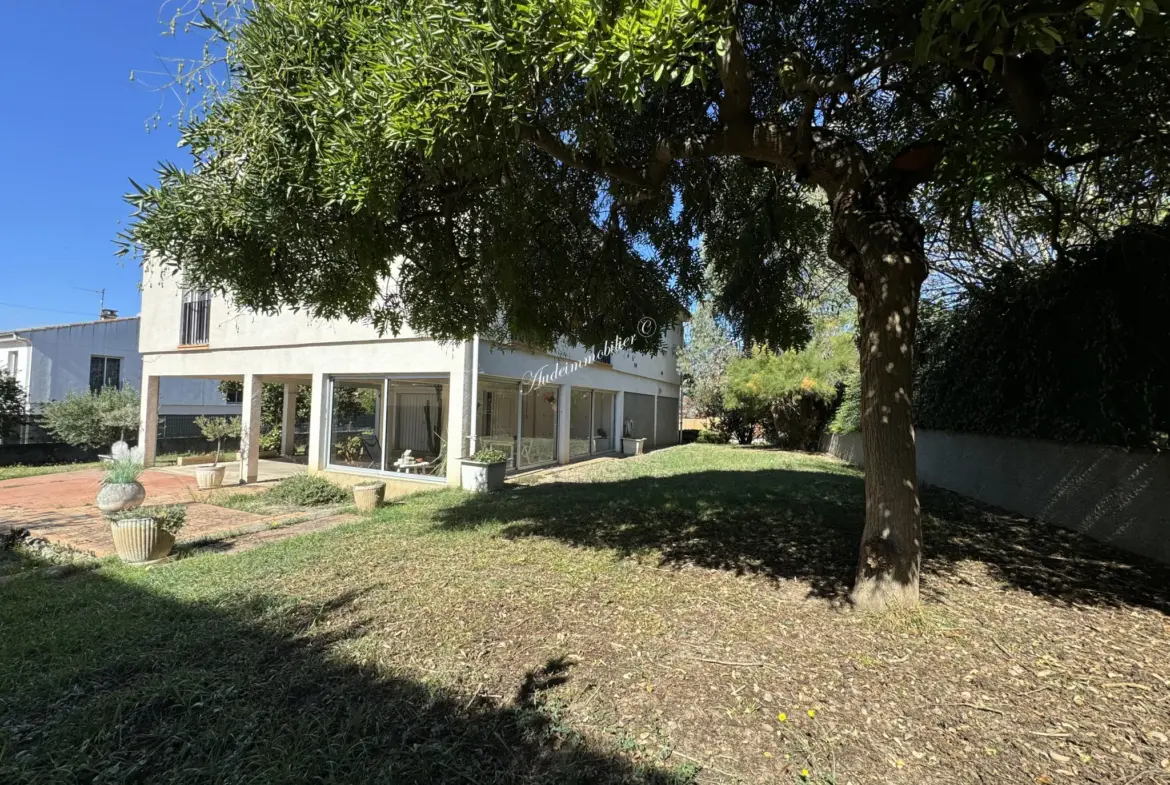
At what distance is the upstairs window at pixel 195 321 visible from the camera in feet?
49.6

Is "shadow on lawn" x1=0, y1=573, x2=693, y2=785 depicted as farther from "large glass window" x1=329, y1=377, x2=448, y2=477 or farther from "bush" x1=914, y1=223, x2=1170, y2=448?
"large glass window" x1=329, y1=377, x2=448, y2=477

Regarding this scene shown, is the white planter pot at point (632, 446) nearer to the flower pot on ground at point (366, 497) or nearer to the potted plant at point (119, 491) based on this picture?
the flower pot on ground at point (366, 497)

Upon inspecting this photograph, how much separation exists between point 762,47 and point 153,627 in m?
7.73

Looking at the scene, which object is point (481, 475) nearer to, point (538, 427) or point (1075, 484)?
point (538, 427)

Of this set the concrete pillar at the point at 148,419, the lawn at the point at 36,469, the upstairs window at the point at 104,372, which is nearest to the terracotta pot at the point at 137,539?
the concrete pillar at the point at 148,419

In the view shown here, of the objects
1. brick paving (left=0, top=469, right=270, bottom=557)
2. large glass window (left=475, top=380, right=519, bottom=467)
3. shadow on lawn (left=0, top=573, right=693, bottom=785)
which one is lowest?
brick paving (left=0, top=469, right=270, bottom=557)

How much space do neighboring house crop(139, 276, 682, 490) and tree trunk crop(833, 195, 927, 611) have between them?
302 inches

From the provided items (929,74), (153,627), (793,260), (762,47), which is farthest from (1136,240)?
(153,627)

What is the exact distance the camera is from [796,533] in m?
6.59

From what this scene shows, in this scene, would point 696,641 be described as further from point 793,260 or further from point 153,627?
point 793,260

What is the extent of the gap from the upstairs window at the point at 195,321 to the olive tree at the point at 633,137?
11218mm

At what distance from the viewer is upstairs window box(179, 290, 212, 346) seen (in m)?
15.1

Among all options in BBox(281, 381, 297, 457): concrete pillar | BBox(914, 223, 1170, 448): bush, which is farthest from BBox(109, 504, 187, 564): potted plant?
BBox(281, 381, 297, 457): concrete pillar

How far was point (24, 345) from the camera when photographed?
2092 centimetres
